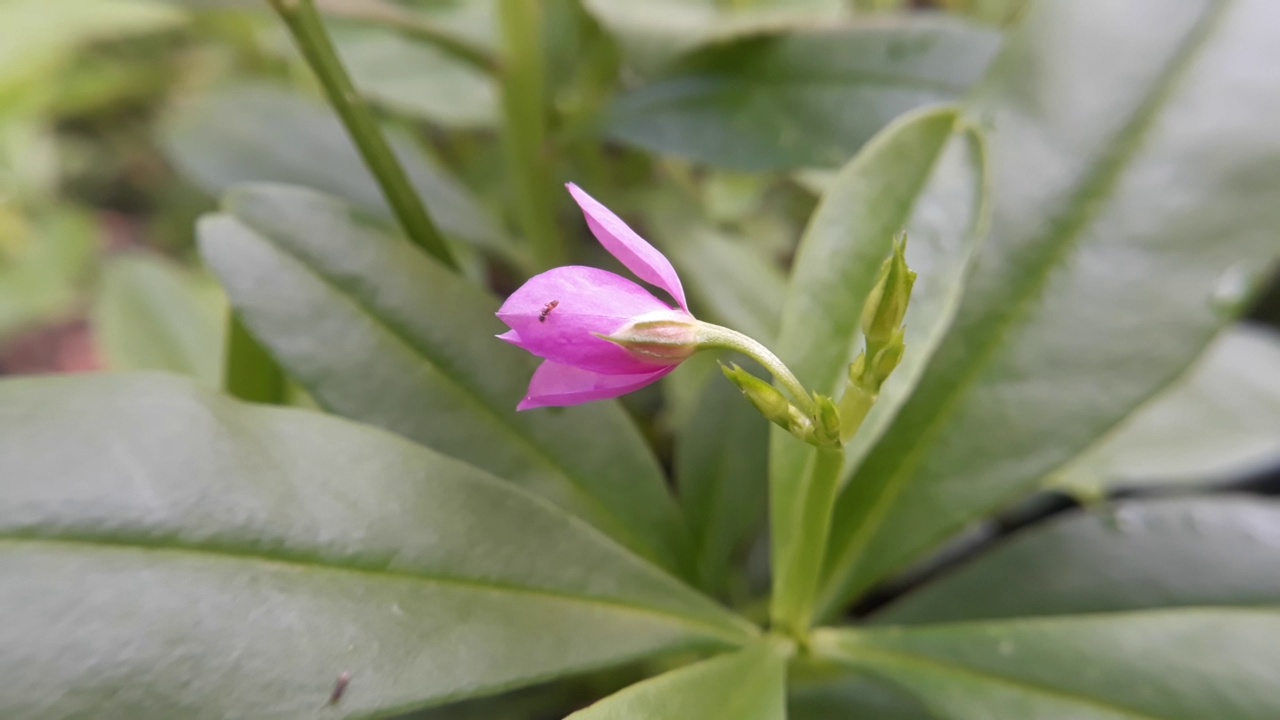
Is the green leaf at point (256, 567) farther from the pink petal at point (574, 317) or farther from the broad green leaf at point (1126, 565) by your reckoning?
the broad green leaf at point (1126, 565)

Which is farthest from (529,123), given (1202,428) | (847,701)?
(1202,428)

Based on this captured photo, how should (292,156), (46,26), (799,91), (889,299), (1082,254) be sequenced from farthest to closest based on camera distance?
(46,26), (292,156), (799,91), (1082,254), (889,299)

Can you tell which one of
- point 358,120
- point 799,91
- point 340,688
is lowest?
point 340,688

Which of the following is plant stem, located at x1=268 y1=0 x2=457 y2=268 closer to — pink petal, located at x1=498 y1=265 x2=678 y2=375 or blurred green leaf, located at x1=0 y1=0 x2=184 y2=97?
pink petal, located at x1=498 y1=265 x2=678 y2=375

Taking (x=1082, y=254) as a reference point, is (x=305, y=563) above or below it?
below

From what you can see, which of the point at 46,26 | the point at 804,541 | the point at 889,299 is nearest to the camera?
the point at 889,299

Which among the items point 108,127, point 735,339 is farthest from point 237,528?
point 108,127

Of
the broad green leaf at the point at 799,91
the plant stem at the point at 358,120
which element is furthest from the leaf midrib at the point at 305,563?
the broad green leaf at the point at 799,91

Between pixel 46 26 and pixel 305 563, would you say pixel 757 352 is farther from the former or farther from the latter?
pixel 46 26
